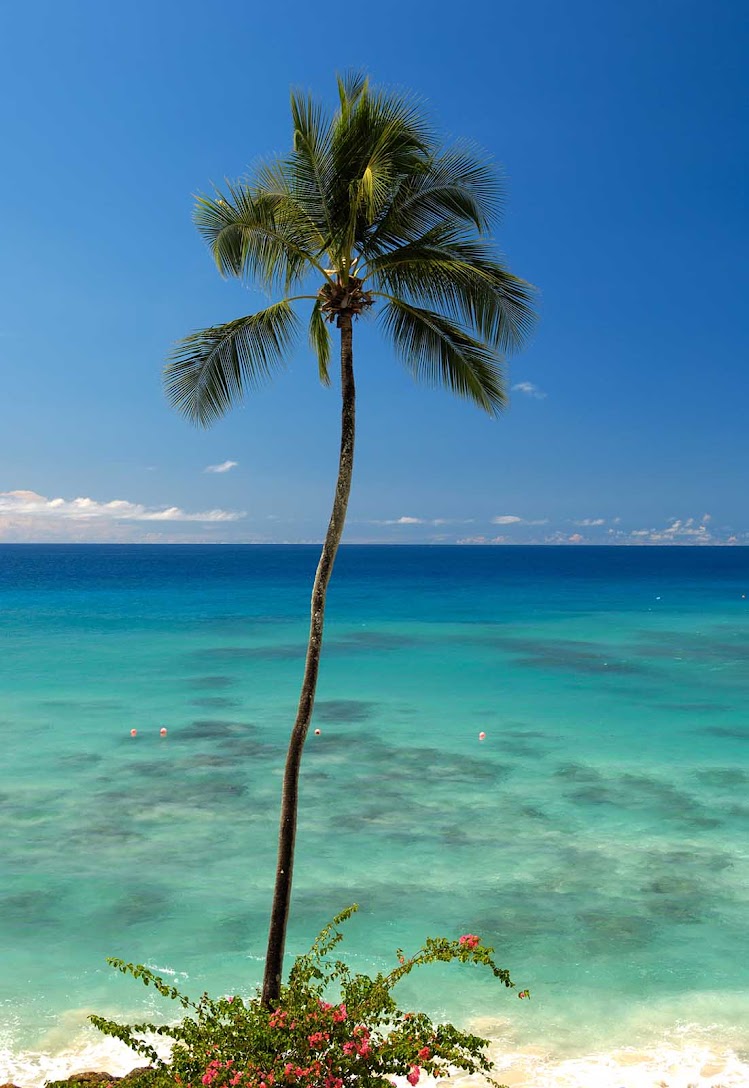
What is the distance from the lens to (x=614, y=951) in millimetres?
10094

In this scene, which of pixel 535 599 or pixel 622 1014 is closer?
pixel 622 1014

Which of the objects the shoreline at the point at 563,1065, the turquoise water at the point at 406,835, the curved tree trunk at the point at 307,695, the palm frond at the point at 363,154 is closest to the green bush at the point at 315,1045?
the curved tree trunk at the point at 307,695

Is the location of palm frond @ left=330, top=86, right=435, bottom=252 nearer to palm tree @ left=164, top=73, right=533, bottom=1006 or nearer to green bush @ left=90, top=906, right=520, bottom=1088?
palm tree @ left=164, top=73, right=533, bottom=1006

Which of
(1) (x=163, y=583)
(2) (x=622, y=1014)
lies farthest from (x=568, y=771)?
(1) (x=163, y=583)

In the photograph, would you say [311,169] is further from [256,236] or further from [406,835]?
[406,835]

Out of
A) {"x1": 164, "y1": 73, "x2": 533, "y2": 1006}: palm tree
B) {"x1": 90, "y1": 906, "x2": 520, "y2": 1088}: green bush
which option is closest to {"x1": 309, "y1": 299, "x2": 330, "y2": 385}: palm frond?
{"x1": 164, "y1": 73, "x2": 533, "y2": 1006}: palm tree

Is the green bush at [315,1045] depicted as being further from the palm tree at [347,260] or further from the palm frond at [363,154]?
the palm frond at [363,154]

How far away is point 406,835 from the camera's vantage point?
1381cm

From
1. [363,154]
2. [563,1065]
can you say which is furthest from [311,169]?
[563,1065]

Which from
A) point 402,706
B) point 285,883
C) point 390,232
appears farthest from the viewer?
point 402,706

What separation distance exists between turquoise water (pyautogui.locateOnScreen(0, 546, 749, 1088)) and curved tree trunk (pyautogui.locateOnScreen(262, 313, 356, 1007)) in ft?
9.28

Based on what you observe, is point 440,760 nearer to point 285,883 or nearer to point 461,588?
point 285,883

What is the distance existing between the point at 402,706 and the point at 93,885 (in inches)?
534

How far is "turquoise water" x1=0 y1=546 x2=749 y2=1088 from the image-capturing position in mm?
9258
